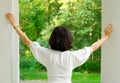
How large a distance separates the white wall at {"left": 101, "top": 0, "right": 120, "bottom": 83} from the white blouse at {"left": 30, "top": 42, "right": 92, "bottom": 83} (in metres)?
0.19

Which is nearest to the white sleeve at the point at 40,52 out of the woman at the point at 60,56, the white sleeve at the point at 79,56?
the woman at the point at 60,56

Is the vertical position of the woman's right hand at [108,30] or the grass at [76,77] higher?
the woman's right hand at [108,30]

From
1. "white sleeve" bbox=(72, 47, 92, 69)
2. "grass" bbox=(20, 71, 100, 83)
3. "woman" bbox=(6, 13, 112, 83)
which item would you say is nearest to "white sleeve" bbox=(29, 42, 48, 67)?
"woman" bbox=(6, 13, 112, 83)

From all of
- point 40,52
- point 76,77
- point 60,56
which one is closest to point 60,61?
point 60,56

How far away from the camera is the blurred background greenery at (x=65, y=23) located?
1.48 m

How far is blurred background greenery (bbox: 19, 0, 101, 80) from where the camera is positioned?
1.48 metres

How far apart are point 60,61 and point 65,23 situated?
379mm

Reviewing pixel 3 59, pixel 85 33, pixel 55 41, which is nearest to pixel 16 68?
pixel 3 59

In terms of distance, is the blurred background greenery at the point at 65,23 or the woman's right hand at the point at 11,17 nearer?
the woman's right hand at the point at 11,17

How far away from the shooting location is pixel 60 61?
120cm

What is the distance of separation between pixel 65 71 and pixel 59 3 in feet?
1.83

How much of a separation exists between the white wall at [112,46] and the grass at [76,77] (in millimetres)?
121

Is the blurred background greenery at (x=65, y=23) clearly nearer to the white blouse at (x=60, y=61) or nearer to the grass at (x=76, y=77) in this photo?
the grass at (x=76, y=77)

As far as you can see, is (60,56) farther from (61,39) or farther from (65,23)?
(65,23)
